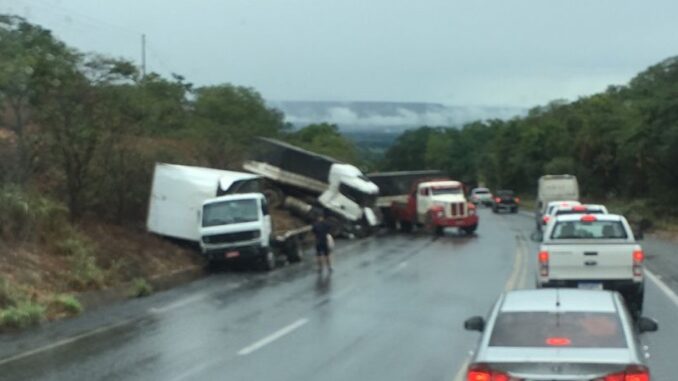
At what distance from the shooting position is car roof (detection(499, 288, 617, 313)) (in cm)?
936

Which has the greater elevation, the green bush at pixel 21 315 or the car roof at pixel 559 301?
the car roof at pixel 559 301

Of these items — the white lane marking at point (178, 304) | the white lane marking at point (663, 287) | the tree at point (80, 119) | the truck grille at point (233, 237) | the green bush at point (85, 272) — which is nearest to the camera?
the white lane marking at point (178, 304)

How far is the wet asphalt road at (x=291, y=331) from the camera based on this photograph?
562 inches

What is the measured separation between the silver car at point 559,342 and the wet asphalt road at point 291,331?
4.09m

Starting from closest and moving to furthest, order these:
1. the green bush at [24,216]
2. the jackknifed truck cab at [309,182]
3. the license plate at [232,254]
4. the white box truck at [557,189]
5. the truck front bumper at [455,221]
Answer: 1. the green bush at [24,216]
2. the license plate at [232,254]
3. the jackknifed truck cab at [309,182]
4. the truck front bumper at [455,221]
5. the white box truck at [557,189]

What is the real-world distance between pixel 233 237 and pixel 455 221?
20.4 meters

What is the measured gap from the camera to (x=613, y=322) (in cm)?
909

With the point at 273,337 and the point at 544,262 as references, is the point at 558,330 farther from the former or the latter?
the point at 544,262

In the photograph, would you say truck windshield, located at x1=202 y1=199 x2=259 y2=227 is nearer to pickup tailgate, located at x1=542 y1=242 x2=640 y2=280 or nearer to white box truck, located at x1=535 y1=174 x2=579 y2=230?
pickup tailgate, located at x1=542 y1=242 x2=640 y2=280

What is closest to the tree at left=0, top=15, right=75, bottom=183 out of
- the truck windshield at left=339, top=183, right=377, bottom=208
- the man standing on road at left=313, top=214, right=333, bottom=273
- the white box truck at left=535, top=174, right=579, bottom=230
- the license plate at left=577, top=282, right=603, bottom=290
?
the man standing on road at left=313, top=214, right=333, bottom=273

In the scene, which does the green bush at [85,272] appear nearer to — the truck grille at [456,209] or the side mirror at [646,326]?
the side mirror at [646,326]

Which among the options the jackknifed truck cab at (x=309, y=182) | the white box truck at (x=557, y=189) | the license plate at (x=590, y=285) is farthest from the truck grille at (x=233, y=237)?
the white box truck at (x=557, y=189)

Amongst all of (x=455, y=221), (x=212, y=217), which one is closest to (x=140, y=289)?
(x=212, y=217)

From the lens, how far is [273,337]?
17.3 m
